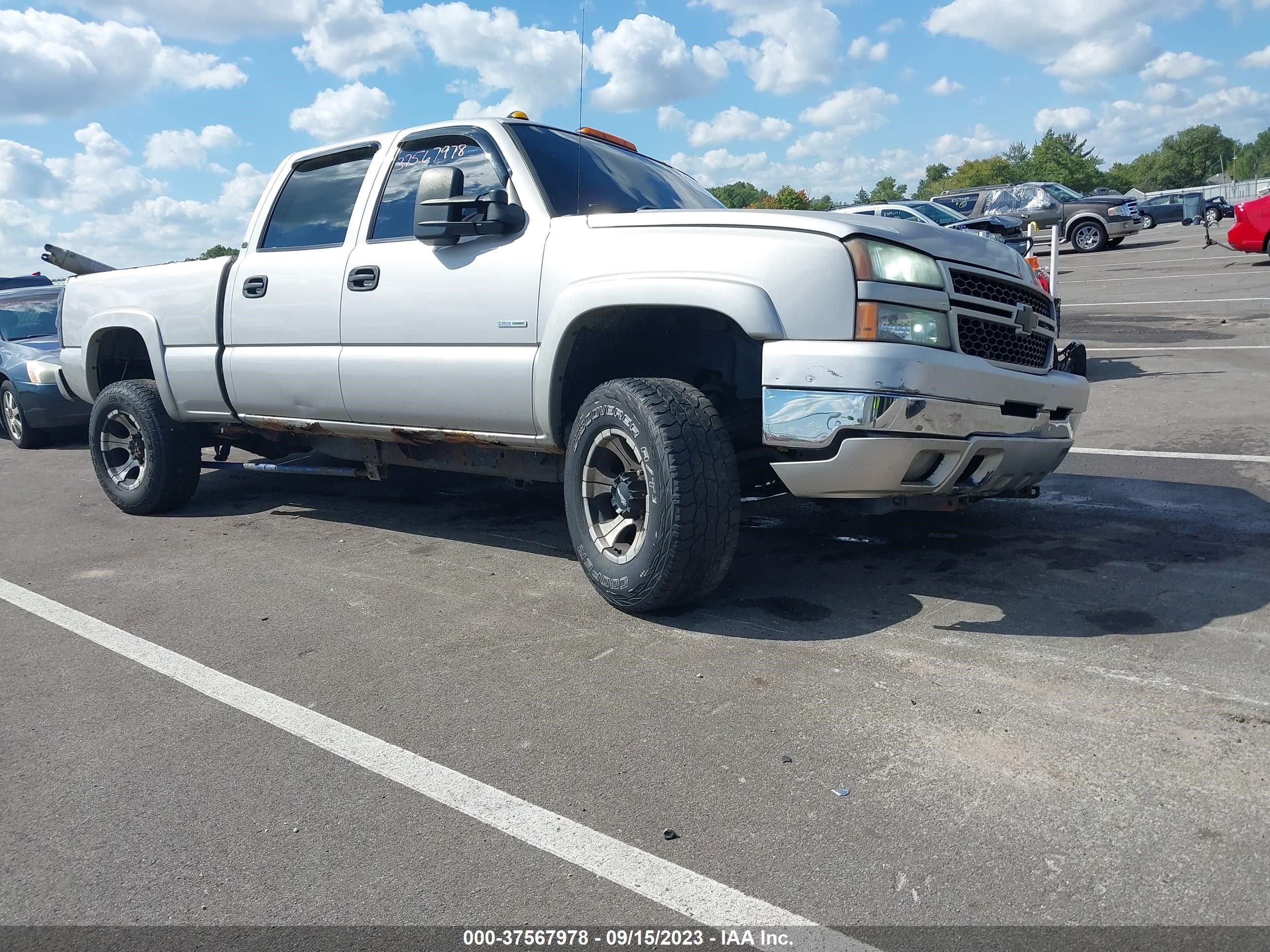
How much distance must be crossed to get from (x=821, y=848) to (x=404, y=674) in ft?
5.74

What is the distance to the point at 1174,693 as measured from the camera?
124 inches

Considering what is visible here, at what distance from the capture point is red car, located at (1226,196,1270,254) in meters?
17.1

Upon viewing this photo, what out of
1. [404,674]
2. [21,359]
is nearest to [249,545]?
[404,674]

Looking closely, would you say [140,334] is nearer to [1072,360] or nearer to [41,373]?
[41,373]

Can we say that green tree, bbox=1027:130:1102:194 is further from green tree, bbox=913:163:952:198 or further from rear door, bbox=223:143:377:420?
rear door, bbox=223:143:377:420

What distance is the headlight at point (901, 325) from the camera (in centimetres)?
Result: 356

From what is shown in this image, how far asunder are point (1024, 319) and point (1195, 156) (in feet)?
441

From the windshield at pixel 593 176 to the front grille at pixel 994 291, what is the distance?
1.59m

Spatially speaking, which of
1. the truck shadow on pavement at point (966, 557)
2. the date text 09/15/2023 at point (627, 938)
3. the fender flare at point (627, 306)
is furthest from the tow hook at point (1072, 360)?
the date text 09/15/2023 at point (627, 938)

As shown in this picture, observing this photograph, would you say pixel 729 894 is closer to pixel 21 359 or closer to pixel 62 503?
pixel 62 503

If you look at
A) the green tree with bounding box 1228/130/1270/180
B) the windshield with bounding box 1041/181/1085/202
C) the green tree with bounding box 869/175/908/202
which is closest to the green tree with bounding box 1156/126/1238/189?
the green tree with bounding box 1228/130/1270/180

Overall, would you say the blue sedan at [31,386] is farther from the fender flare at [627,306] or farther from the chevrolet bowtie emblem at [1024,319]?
the chevrolet bowtie emblem at [1024,319]

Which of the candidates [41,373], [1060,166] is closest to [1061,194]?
[41,373]

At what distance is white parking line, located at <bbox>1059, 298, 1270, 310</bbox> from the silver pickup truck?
11.3 meters
